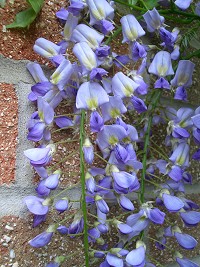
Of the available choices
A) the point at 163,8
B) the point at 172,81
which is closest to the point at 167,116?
the point at 172,81

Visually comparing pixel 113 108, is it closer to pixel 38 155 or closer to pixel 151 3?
pixel 38 155

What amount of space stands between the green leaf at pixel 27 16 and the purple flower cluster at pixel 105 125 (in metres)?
0.02

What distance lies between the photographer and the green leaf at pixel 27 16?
20.7 inches

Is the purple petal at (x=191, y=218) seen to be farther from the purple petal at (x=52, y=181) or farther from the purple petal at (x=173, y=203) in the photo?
the purple petal at (x=52, y=181)

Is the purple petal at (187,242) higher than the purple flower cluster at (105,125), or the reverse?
the purple flower cluster at (105,125)

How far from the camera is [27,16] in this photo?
1.75 ft

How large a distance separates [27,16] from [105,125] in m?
0.15

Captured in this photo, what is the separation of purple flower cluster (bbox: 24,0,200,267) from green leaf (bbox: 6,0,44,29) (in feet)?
0.08

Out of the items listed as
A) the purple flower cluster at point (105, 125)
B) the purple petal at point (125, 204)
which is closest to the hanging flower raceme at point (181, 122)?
the purple flower cluster at point (105, 125)

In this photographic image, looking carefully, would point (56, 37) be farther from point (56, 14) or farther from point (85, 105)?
point (85, 105)

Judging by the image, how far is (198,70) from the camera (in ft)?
2.39

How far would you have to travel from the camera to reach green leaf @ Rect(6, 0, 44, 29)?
0.53 metres

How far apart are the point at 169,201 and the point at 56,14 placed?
9.0 inches

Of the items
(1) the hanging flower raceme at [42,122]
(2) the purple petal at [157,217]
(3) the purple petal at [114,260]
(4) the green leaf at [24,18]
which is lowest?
(3) the purple petal at [114,260]
